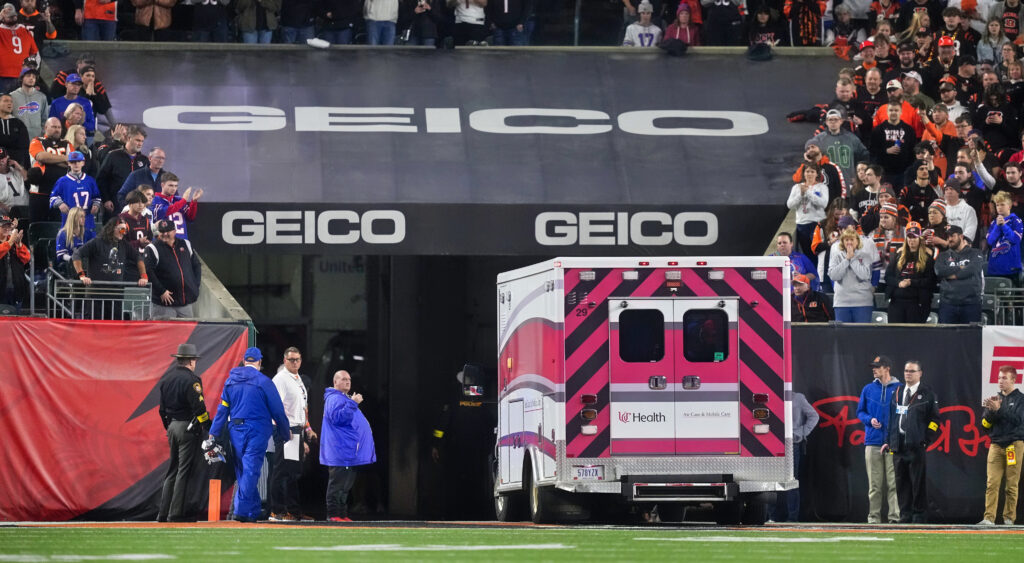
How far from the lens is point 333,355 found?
2872cm

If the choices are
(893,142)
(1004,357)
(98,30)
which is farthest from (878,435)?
(98,30)

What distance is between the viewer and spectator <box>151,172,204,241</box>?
2038cm

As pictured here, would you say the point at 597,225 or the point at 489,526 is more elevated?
the point at 597,225

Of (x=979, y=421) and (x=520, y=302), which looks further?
(x=979, y=421)

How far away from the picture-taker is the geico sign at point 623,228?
968 inches

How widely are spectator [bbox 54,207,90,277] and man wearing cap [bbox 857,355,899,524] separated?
29.8 ft

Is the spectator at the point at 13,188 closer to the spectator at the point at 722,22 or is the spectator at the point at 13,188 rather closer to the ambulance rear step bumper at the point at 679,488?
the ambulance rear step bumper at the point at 679,488

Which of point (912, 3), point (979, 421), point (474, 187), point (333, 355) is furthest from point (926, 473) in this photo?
point (333, 355)

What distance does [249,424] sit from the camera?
670 inches

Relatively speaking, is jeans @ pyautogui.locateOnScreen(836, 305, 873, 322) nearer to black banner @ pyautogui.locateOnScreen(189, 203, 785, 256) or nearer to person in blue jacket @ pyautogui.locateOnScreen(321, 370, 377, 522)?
black banner @ pyautogui.locateOnScreen(189, 203, 785, 256)

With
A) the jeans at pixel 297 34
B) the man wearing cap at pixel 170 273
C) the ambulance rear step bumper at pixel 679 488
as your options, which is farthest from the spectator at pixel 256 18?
the ambulance rear step bumper at pixel 679 488

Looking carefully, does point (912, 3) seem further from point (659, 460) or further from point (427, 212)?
point (659, 460)

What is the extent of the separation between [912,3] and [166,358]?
46.3 feet

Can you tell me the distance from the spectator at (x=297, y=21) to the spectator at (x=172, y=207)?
23.5 ft
